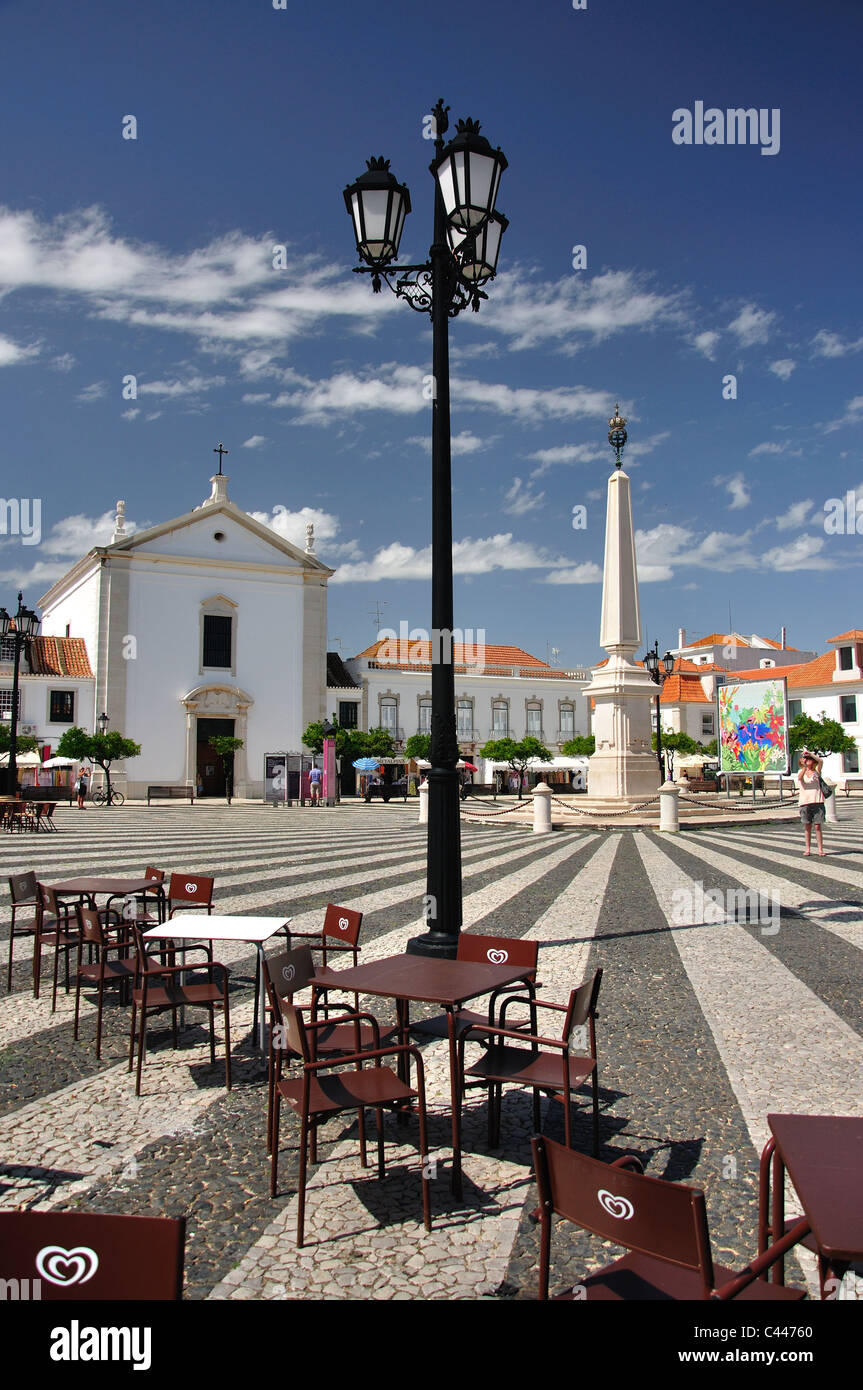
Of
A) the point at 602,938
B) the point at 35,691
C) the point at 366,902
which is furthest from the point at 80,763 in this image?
the point at 602,938

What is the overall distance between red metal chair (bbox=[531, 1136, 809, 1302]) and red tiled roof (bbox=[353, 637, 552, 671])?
1960 inches

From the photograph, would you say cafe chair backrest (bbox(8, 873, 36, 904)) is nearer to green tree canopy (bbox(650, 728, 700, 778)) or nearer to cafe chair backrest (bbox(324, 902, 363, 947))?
cafe chair backrest (bbox(324, 902, 363, 947))

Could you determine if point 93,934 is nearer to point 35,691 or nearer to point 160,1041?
point 160,1041

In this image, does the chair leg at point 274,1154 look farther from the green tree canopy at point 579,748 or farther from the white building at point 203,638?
the green tree canopy at point 579,748

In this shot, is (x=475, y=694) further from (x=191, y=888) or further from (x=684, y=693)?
(x=191, y=888)

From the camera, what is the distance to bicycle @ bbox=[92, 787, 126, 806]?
33572 millimetres

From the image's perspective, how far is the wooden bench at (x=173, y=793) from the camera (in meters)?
36.3

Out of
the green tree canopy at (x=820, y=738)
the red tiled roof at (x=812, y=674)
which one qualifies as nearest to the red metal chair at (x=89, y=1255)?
the green tree canopy at (x=820, y=738)

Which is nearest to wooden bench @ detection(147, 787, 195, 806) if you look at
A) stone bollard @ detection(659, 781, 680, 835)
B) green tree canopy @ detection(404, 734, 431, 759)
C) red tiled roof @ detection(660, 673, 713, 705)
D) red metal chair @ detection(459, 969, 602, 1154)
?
green tree canopy @ detection(404, 734, 431, 759)

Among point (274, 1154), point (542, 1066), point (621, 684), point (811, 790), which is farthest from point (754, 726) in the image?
point (274, 1154)

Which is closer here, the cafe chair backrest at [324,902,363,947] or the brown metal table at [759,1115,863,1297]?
the brown metal table at [759,1115,863,1297]

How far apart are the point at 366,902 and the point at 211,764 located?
3117cm

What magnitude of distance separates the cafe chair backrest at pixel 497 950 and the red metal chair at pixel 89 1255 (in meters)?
2.69

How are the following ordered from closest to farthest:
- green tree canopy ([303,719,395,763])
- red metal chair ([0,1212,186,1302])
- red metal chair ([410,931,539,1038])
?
red metal chair ([0,1212,186,1302]) < red metal chair ([410,931,539,1038]) < green tree canopy ([303,719,395,763])
